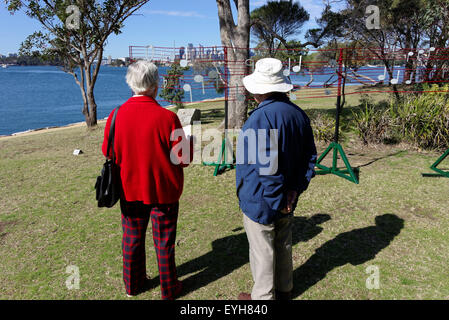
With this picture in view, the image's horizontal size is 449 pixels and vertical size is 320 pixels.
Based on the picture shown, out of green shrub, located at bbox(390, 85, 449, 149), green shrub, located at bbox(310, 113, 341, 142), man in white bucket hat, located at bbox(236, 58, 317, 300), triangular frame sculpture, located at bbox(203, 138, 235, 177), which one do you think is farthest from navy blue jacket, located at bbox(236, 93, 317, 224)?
green shrub, located at bbox(390, 85, 449, 149)

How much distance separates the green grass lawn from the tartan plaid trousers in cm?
26

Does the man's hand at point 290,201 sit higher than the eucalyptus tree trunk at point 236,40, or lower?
lower

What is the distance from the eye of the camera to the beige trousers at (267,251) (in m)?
2.58

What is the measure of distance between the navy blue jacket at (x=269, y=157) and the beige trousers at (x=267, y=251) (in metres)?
0.12

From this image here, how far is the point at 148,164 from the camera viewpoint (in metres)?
2.62

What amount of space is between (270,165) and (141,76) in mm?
1165

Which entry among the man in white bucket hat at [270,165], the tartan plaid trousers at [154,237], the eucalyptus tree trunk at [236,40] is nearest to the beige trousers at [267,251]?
the man in white bucket hat at [270,165]

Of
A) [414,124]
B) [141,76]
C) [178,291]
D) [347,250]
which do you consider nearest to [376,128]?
[414,124]

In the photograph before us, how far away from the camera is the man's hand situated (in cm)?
256

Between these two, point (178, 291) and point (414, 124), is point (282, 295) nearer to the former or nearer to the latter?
point (178, 291)

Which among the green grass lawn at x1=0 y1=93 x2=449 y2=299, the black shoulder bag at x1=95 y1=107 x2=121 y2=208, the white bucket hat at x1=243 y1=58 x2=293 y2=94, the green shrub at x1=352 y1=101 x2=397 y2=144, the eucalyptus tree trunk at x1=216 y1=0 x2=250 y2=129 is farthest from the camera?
the eucalyptus tree trunk at x1=216 y1=0 x2=250 y2=129

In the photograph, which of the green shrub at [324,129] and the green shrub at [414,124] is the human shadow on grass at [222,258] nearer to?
the green shrub at [324,129]

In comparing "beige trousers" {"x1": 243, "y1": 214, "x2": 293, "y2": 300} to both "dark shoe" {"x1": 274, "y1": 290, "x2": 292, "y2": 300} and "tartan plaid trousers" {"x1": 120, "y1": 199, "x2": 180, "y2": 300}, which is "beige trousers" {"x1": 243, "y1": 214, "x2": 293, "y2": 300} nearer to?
"dark shoe" {"x1": 274, "y1": 290, "x2": 292, "y2": 300}

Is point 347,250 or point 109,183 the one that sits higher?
point 109,183
